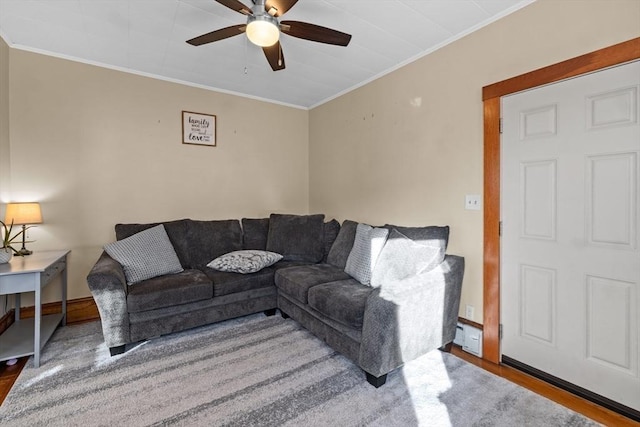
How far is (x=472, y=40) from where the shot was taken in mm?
2357

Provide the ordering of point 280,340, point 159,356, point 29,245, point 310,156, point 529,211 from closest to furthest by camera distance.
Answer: point 529,211
point 159,356
point 280,340
point 29,245
point 310,156

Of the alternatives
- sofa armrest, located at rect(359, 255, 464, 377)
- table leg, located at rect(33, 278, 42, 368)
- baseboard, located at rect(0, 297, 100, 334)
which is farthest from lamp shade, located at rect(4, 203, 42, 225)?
sofa armrest, located at rect(359, 255, 464, 377)

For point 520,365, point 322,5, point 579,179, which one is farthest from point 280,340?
point 322,5

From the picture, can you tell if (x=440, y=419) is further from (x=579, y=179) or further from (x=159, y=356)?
(x=159, y=356)

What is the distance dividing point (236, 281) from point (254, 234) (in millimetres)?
864

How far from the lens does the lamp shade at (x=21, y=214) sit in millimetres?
2453

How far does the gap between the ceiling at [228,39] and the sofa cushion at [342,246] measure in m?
1.65

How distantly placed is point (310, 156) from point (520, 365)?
339 centimetres

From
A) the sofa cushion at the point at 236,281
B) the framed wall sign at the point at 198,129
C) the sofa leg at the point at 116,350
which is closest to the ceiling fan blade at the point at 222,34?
the framed wall sign at the point at 198,129

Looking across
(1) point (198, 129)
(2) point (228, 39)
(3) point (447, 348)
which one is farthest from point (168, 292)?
(3) point (447, 348)

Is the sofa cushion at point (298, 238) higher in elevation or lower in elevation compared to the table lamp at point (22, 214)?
lower

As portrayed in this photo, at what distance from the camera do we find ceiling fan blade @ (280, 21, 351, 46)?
1840 millimetres

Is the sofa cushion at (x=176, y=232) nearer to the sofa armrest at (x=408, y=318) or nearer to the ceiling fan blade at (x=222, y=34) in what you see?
the ceiling fan blade at (x=222, y=34)

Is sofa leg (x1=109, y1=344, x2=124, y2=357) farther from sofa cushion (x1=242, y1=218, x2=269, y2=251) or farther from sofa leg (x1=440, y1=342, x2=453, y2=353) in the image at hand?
sofa leg (x1=440, y1=342, x2=453, y2=353)
